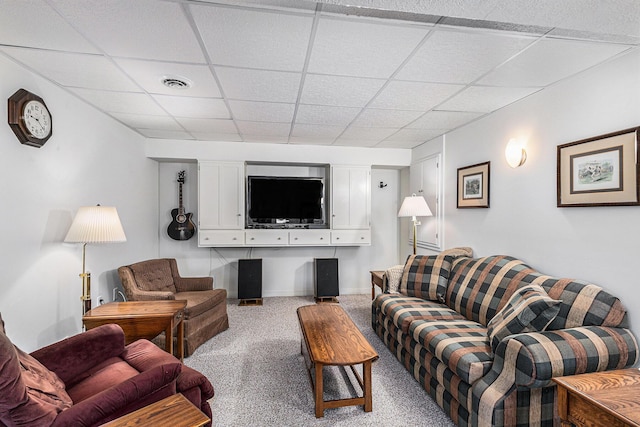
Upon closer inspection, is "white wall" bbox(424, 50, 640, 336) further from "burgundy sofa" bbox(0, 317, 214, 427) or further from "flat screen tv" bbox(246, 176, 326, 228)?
"burgundy sofa" bbox(0, 317, 214, 427)

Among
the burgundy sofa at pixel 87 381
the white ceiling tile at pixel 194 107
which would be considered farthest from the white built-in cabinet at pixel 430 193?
the burgundy sofa at pixel 87 381

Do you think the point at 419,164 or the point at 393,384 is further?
the point at 419,164

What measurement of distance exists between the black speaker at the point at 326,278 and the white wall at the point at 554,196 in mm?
1940

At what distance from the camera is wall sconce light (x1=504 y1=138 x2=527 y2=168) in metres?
2.64

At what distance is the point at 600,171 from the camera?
199 cm

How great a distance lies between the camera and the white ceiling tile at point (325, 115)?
290 centimetres

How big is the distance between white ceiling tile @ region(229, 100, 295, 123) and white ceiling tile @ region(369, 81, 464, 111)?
853 mm

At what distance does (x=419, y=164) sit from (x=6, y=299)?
14.8ft

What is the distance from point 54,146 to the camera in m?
2.39

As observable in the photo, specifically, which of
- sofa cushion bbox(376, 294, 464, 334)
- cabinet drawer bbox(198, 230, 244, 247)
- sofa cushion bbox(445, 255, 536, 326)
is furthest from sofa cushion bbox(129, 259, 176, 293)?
sofa cushion bbox(445, 255, 536, 326)

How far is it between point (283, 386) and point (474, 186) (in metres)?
2.74

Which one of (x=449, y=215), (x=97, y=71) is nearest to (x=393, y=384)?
(x=449, y=215)

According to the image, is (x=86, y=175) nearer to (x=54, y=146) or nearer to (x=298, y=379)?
(x=54, y=146)

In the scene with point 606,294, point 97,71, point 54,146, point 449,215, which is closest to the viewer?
point 606,294
